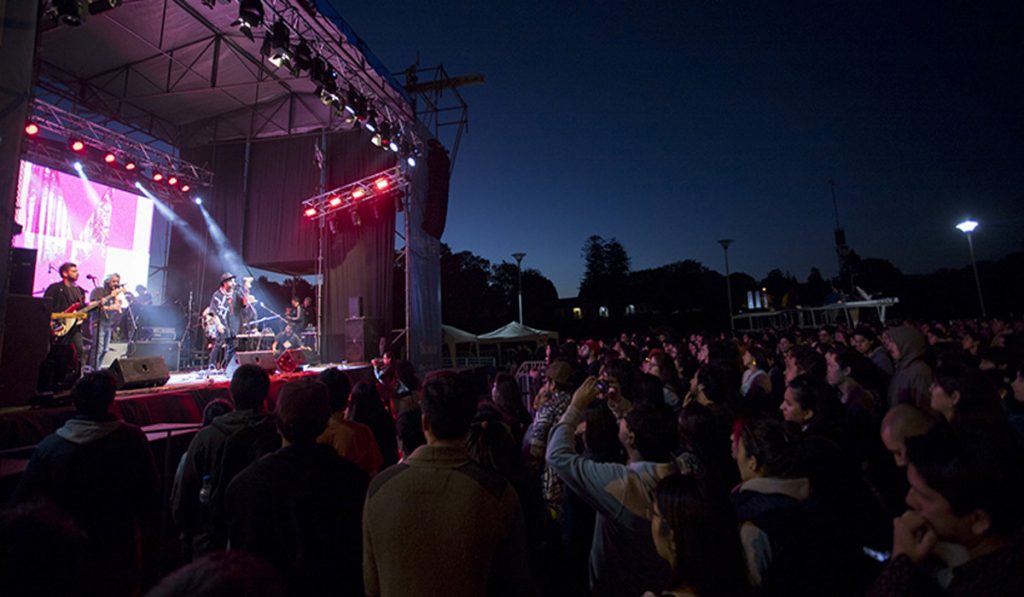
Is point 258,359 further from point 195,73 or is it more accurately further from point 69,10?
point 195,73

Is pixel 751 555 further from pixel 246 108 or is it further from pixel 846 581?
pixel 246 108

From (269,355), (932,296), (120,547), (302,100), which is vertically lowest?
(120,547)

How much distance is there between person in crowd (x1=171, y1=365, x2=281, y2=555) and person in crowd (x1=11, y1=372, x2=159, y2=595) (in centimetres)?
21

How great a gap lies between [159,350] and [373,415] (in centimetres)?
936

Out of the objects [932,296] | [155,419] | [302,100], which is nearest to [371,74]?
[302,100]

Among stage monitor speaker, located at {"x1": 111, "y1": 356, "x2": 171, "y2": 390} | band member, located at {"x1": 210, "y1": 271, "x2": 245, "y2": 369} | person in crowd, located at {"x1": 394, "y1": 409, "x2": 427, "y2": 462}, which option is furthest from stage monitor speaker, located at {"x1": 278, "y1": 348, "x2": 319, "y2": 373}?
person in crowd, located at {"x1": 394, "y1": 409, "x2": 427, "y2": 462}

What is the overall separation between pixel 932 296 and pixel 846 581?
172 feet

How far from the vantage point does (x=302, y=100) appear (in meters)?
15.3

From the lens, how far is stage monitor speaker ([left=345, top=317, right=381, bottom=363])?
13.3 meters

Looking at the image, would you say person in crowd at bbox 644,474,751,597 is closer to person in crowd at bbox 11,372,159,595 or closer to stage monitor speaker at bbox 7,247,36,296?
person in crowd at bbox 11,372,159,595

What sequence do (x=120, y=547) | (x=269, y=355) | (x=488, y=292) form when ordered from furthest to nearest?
(x=488, y=292)
(x=269, y=355)
(x=120, y=547)

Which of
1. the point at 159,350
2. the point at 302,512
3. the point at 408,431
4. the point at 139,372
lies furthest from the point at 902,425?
the point at 159,350

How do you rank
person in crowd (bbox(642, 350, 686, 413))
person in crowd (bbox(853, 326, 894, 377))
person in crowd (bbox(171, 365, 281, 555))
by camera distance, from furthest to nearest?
person in crowd (bbox(853, 326, 894, 377)) < person in crowd (bbox(642, 350, 686, 413)) < person in crowd (bbox(171, 365, 281, 555))

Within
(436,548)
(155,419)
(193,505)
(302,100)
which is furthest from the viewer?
(302,100)
